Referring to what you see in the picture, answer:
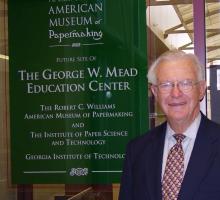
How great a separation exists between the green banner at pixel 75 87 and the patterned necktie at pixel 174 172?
139cm

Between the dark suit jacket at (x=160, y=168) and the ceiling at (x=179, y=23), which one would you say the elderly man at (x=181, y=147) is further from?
the ceiling at (x=179, y=23)

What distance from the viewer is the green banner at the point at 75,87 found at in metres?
4.13

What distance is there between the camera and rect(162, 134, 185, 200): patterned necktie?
8.57ft

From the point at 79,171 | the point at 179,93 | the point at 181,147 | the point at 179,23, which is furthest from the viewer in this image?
the point at 79,171

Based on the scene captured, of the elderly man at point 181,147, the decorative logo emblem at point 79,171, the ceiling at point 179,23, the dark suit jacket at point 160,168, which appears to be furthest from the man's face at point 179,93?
the decorative logo emblem at point 79,171

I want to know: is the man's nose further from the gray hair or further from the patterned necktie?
the patterned necktie

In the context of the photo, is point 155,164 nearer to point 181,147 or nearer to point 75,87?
point 181,147

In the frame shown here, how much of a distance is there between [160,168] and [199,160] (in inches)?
8.6

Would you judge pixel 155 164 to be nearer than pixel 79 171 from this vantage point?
Yes

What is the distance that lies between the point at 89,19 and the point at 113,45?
0.93ft

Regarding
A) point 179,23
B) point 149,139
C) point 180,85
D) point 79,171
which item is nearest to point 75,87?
point 79,171

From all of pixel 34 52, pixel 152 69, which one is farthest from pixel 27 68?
pixel 152 69

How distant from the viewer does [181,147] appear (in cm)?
271

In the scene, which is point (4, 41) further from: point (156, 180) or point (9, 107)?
point (156, 180)
